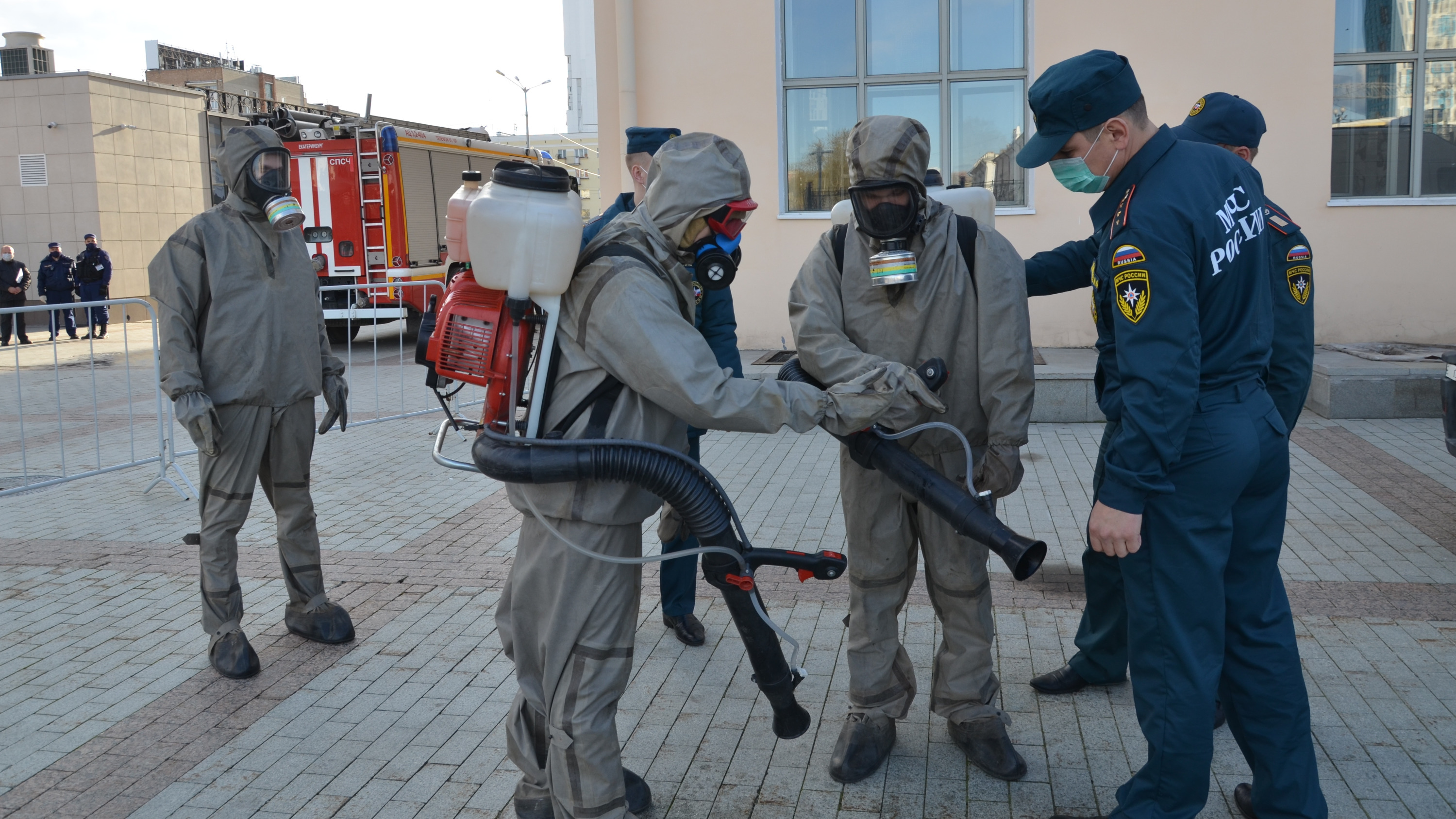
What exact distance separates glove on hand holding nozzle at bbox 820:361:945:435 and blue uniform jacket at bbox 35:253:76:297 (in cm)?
2069

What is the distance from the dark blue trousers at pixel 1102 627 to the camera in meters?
3.79

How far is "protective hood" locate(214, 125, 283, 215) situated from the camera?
13.8 feet

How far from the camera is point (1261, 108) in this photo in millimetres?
10273

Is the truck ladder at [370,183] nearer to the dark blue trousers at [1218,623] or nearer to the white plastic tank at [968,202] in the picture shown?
the white plastic tank at [968,202]

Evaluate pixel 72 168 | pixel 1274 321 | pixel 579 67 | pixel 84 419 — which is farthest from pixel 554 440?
pixel 579 67

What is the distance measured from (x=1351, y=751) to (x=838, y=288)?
2208 millimetres

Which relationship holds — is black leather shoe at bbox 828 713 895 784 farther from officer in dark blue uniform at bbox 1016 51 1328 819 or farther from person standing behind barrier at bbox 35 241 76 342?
person standing behind barrier at bbox 35 241 76 342

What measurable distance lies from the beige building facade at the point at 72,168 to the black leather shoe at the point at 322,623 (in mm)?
22660

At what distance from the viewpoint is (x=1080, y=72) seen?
2660mm

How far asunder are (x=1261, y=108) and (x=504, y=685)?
9542 millimetres

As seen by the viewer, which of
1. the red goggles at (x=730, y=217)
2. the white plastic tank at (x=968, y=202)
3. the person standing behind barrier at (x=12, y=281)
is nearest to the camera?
the red goggles at (x=730, y=217)

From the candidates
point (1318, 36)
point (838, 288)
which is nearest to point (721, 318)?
point (838, 288)

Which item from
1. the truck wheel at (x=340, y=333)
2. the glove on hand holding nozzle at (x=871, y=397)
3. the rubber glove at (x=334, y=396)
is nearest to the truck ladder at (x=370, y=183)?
the truck wheel at (x=340, y=333)

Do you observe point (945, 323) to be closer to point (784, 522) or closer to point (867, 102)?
point (784, 522)
